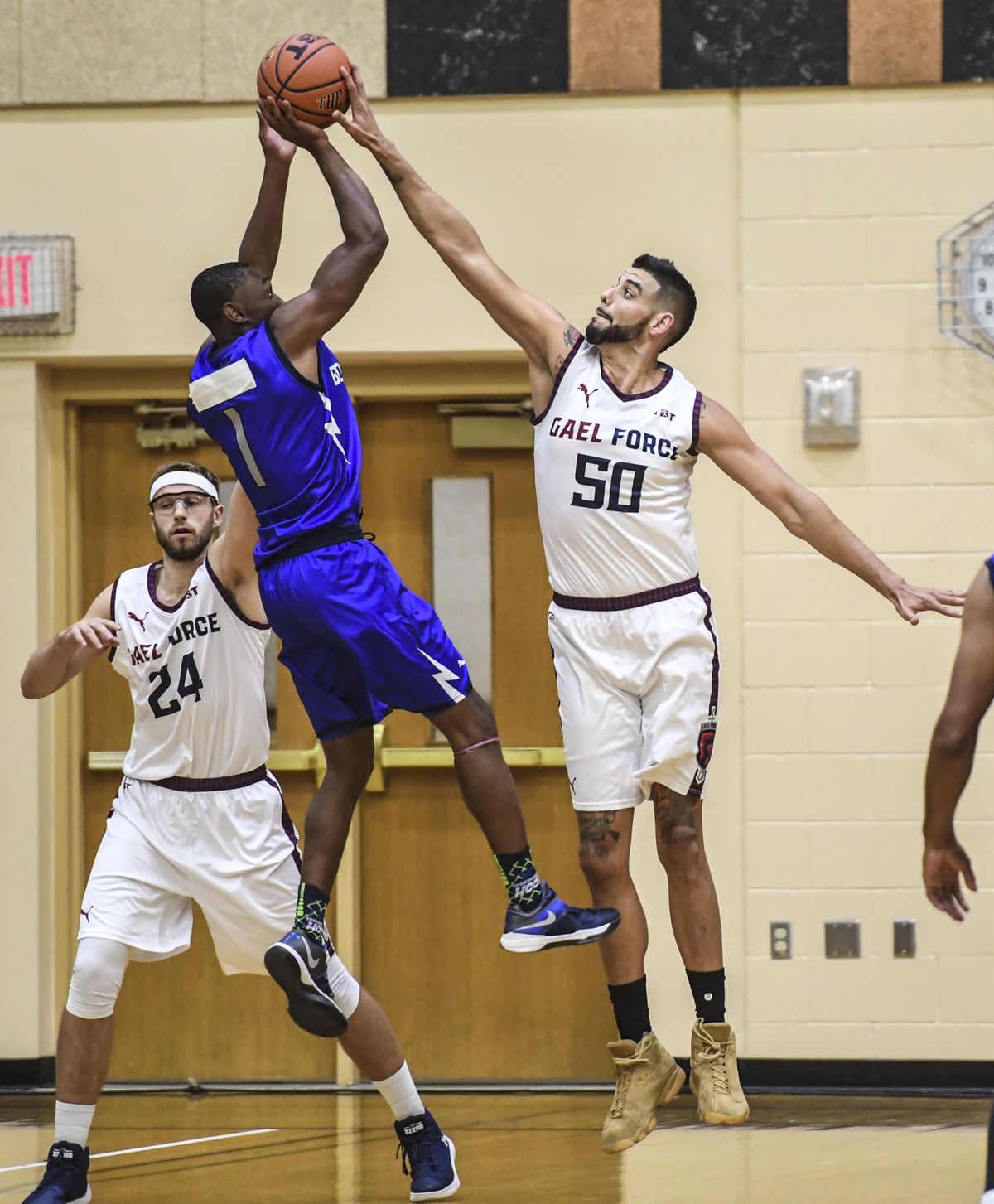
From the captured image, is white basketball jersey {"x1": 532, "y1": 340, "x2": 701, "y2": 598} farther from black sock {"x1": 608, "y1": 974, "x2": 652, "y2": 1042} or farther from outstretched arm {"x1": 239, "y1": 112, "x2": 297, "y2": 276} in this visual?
black sock {"x1": 608, "y1": 974, "x2": 652, "y2": 1042}

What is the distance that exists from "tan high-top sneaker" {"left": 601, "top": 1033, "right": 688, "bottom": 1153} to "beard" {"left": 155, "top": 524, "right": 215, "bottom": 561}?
183 cm

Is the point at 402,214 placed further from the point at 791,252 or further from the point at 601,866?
the point at 601,866

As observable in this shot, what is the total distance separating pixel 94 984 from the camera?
4633mm

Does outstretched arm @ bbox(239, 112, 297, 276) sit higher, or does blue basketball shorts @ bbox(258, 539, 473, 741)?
outstretched arm @ bbox(239, 112, 297, 276)

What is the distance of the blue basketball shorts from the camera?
4078 mm

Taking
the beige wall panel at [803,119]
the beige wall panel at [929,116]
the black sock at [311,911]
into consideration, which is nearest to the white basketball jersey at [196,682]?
the black sock at [311,911]

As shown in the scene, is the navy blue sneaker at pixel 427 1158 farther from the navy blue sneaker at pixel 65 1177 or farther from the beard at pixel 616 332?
the beard at pixel 616 332

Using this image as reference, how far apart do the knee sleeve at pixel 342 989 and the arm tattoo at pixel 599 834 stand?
827mm

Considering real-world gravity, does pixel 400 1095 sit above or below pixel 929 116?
below

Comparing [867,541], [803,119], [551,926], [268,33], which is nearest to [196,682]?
[551,926]

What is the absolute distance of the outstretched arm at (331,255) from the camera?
4.00 metres

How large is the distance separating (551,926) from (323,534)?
1.08 meters

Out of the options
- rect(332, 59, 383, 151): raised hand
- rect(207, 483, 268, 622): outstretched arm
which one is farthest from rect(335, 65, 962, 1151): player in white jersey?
rect(207, 483, 268, 622): outstretched arm

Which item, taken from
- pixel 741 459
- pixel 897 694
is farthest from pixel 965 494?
pixel 741 459
